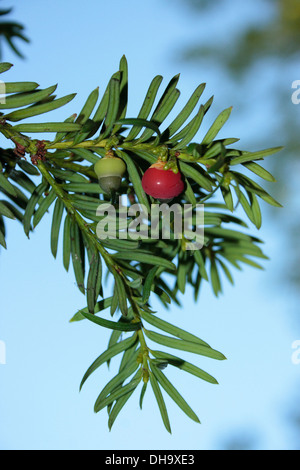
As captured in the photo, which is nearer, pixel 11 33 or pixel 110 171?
pixel 110 171

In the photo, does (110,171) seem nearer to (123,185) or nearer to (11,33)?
(123,185)

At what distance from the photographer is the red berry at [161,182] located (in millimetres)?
351

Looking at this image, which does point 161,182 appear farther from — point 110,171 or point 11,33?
point 11,33

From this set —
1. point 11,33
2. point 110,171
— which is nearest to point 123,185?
point 110,171

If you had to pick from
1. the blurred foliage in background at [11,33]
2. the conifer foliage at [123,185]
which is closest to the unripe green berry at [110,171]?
the conifer foliage at [123,185]

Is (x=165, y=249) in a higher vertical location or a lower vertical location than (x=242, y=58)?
lower

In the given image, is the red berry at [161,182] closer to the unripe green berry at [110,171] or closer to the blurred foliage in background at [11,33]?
the unripe green berry at [110,171]

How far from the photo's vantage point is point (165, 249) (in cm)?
47

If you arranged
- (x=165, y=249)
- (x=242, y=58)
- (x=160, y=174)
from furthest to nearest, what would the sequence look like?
(x=242, y=58), (x=165, y=249), (x=160, y=174)

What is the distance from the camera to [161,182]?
13.8 inches

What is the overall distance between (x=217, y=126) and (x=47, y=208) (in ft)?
0.54

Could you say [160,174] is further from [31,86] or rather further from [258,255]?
[258,255]

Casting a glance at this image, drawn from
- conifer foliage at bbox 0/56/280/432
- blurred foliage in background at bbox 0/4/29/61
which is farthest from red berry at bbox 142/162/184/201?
blurred foliage in background at bbox 0/4/29/61
